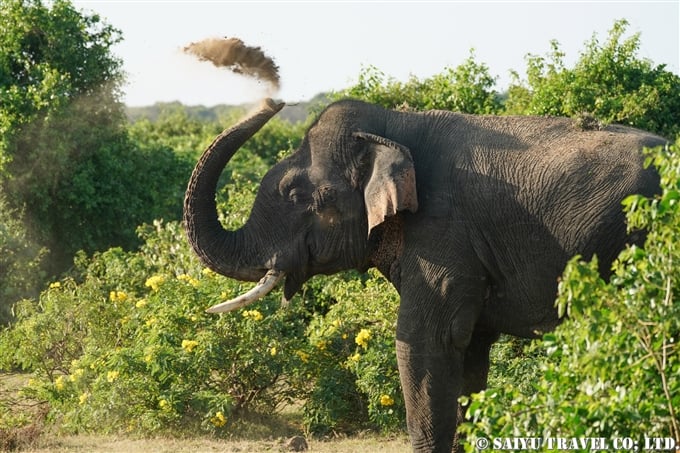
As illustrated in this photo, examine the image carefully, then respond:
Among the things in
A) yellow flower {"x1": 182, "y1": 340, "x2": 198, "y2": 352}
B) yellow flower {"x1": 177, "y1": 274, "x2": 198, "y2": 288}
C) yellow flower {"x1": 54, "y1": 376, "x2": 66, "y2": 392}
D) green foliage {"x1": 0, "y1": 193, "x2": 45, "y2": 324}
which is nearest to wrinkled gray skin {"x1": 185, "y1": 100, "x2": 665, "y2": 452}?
yellow flower {"x1": 182, "y1": 340, "x2": 198, "y2": 352}

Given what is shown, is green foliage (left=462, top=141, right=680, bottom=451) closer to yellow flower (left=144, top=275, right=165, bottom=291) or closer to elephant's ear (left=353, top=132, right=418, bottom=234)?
elephant's ear (left=353, top=132, right=418, bottom=234)

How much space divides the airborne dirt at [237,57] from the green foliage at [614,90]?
5.70 m

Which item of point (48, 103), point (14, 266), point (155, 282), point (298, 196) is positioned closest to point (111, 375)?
point (155, 282)

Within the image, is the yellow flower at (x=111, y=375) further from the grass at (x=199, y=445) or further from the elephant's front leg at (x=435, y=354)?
the elephant's front leg at (x=435, y=354)

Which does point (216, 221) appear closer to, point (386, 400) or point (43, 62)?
point (386, 400)

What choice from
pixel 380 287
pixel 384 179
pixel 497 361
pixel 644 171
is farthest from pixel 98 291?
pixel 644 171

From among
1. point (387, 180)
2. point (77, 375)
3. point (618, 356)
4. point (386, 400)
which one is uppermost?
point (387, 180)

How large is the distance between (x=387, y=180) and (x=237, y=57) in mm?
1603

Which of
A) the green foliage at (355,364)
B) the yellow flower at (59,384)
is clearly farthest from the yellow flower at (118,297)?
the green foliage at (355,364)

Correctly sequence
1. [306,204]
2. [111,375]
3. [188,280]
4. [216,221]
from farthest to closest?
[188,280], [111,375], [216,221], [306,204]

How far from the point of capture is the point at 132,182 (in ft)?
63.4

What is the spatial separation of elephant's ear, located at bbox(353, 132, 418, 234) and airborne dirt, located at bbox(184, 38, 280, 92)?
3.30ft

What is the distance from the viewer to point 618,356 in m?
5.47

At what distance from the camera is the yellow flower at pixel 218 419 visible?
10.4m
